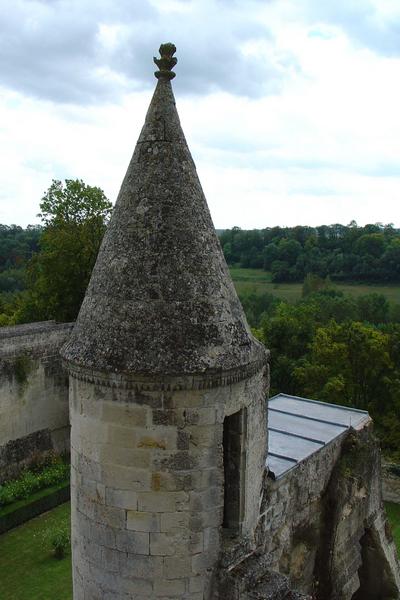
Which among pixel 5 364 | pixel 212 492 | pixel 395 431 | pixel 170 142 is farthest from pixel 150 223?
pixel 395 431

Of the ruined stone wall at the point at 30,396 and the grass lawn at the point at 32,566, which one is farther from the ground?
the ruined stone wall at the point at 30,396

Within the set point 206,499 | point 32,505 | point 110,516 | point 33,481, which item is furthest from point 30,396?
point 206,499

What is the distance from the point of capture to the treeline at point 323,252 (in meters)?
67.8

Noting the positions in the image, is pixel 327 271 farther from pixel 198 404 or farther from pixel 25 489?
pixel 198 404

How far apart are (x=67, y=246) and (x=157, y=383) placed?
83.8ft

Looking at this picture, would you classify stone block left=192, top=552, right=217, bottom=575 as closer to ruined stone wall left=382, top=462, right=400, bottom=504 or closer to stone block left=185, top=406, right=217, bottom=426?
stone block left=185, top=406, right=217, bottom=426

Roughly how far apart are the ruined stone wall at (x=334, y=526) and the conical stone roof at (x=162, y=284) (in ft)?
10.2

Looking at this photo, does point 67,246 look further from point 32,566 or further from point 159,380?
point 159,380

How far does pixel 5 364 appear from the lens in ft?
67.3

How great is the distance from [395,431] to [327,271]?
50.0 meters

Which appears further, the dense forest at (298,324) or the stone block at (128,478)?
the dense forest at (298,324)

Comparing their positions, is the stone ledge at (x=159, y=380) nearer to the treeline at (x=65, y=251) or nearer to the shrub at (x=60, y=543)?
the shrub at (x=60, y=543)

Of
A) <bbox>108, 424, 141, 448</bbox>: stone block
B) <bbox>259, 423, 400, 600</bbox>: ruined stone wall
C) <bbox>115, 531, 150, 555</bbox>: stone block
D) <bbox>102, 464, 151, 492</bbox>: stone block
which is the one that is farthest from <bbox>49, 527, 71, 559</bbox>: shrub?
<bbox>108, 424, 141, 448</bbox>: stone block

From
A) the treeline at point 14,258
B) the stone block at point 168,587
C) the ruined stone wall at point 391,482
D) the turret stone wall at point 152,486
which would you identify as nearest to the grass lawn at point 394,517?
the ruined stone wall at point 391,482
